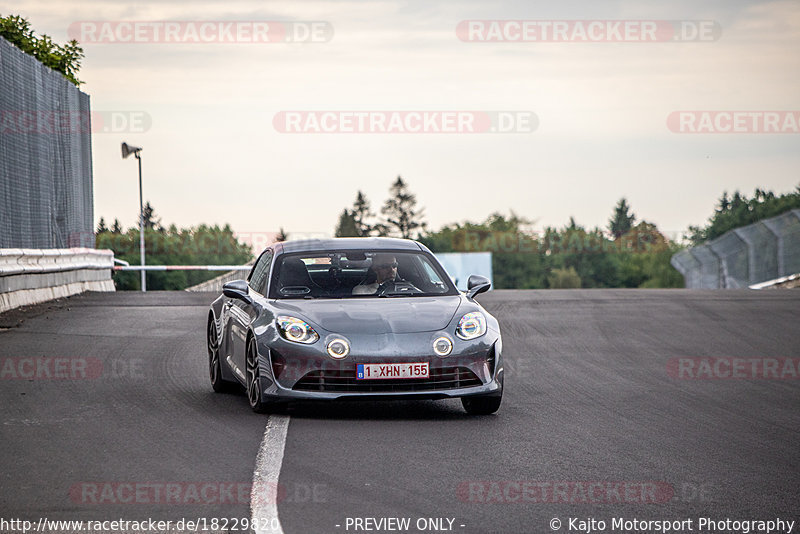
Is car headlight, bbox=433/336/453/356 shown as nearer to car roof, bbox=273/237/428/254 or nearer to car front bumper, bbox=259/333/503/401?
car front bumper, bbox=259/333/503/401

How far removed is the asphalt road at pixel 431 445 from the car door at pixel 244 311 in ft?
1.34

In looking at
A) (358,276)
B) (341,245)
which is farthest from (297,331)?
(341,245)

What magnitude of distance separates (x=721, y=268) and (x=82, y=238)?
21.4 meters

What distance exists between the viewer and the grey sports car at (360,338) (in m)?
8.30

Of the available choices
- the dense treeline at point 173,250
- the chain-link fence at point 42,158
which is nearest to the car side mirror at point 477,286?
the chain-link fence at point 42,158

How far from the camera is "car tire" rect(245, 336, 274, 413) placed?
8520mm

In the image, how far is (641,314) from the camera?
1797cm

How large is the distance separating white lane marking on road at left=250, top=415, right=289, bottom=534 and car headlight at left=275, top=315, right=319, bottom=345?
0.57 metres

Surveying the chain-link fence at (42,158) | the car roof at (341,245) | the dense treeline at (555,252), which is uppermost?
the chain-link fence at (42,158)

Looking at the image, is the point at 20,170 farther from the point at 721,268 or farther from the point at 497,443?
the point at 721,268

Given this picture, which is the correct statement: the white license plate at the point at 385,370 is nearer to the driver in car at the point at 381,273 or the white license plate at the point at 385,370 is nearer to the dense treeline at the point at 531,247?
the driver in car at the point at 381,273

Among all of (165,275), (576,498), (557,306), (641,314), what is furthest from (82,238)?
(165,275)

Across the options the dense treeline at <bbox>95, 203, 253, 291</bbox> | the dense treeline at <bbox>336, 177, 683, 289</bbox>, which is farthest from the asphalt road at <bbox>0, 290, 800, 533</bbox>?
the dense treeline at <bbox>336, 177, 683, 289</bbox>

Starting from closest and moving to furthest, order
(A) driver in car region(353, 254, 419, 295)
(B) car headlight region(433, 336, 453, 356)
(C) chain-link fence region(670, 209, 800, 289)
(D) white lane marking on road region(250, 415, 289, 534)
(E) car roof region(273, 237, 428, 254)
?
(D) white lane marking on road region(250, 415, 289, 534) < (B) car headlight region(433, 336, 453, 356) < (A) driver in car region(353, 254, 419, 295) < (E) car roof region(273, 237, 428, 254) < (C) chain-link fence region(670, 209, 800, 289)
